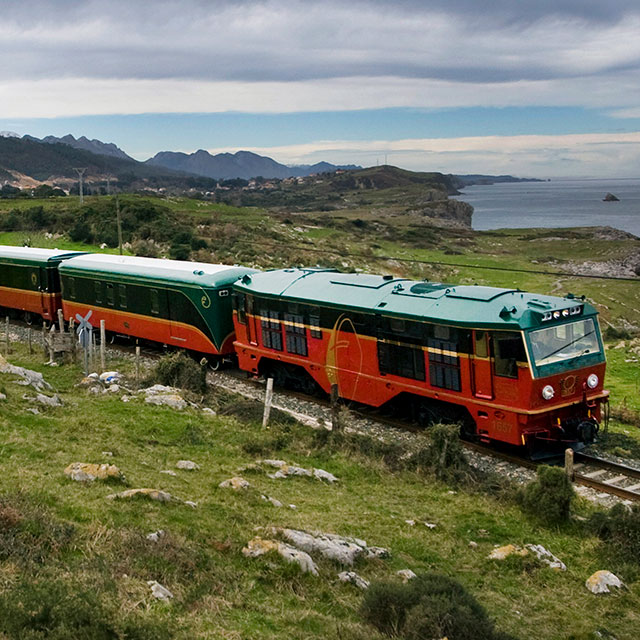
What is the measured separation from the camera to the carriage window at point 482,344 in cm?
1722

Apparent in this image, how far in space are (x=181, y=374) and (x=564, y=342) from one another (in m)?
10.8

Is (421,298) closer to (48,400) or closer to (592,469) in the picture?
(592,469)

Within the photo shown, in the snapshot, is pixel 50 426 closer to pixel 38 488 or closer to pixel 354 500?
pixel 38 488

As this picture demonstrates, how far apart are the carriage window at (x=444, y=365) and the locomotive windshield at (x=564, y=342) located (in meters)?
1.88

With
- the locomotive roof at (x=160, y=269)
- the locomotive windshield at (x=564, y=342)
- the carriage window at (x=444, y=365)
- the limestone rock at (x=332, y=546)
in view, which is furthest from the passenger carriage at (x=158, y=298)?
the limestone rock at (x=332, y=546)

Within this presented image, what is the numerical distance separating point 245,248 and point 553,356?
45.6 metres

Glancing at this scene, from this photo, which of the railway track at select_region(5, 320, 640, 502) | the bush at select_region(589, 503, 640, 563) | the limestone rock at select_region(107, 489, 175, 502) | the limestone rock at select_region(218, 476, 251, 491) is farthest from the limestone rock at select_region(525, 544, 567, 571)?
the limestone rock at select_region(107, 489, 175, 502)

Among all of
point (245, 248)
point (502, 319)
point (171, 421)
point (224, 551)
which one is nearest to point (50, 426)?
point (171, 421)

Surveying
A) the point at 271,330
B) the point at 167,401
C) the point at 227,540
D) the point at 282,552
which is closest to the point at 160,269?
the point at 271,330

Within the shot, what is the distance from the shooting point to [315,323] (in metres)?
21.8

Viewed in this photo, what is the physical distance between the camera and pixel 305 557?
34.4 feet

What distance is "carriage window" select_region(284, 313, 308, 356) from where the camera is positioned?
73.2 feet

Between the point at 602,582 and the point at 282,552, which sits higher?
the point at 282,552

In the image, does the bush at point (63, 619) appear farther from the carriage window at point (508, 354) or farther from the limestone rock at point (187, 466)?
the carriage window at point (508, 354)
